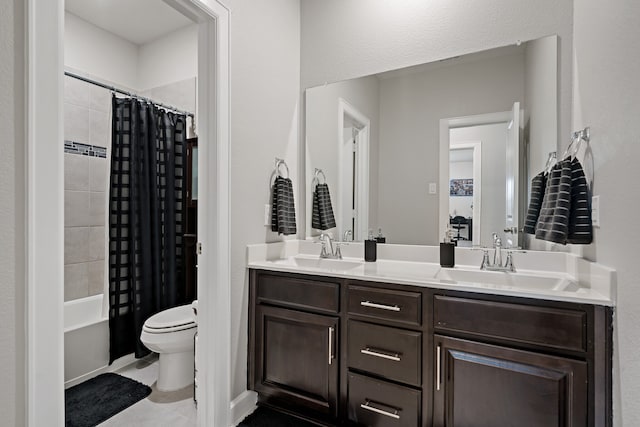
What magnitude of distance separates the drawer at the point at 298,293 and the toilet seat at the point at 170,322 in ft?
1.96

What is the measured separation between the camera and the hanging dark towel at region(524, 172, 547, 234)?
157 centimetres

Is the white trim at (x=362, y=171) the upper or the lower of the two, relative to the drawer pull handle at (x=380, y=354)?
upper

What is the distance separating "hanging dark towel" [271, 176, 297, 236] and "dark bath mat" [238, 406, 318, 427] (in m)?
1.03

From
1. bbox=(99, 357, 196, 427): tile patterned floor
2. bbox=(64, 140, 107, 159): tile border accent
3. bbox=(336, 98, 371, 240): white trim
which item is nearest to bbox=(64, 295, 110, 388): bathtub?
bbox=(99, 357, 196, 427): tile patterned floor

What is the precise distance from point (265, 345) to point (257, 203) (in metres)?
0.83

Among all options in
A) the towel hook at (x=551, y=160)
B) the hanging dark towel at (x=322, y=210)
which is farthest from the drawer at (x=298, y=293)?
the towel hook at (x=551, y=160)

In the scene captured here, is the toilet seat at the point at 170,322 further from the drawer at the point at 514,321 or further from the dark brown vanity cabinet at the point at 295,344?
the drawer at the point at 514,321

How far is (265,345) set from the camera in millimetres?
1830

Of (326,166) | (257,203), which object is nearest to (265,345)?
(257,203)

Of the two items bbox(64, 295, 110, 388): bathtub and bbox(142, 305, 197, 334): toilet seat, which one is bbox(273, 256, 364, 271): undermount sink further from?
bbox(64, 295, 110, 388): bathtub

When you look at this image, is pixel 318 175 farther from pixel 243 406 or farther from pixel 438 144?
pixel 243 406

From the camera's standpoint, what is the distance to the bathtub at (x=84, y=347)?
2.18 metres
